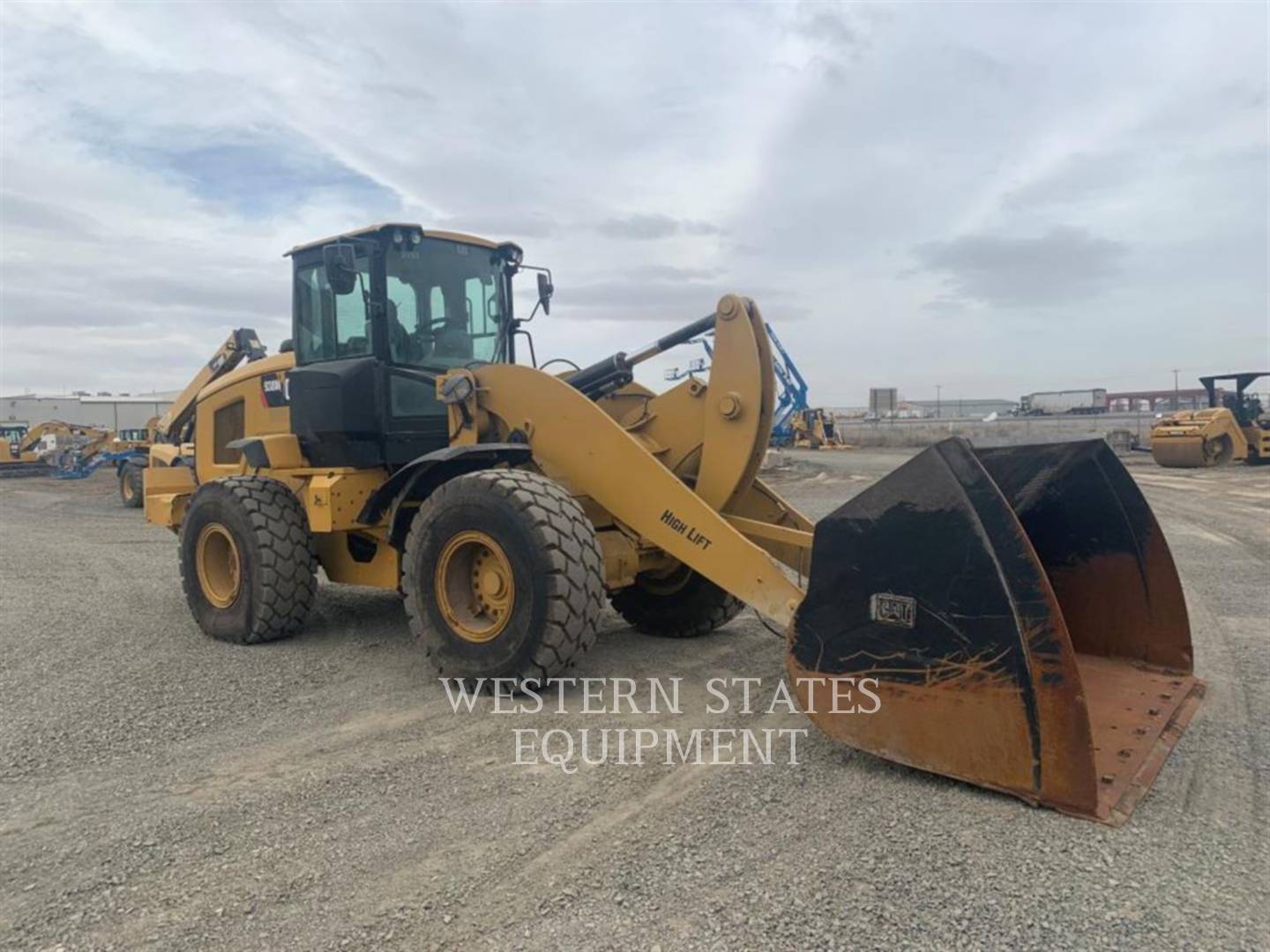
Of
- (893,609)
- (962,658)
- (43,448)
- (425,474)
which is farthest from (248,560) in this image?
(43,448)

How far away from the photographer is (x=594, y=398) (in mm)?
6051

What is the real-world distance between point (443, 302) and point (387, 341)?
513 mm

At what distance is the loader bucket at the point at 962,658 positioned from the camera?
315cm

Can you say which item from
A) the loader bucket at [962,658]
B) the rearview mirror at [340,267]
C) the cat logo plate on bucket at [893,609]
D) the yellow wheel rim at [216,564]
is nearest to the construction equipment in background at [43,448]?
the yellow wheel rim at [216,564]

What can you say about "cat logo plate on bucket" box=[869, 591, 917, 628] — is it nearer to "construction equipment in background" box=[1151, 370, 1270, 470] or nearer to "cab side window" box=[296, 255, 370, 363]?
"cab side window" box=[296, 255, 370, 363]

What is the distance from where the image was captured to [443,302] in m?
6.33

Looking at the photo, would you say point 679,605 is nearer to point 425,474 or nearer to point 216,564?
point 425,474

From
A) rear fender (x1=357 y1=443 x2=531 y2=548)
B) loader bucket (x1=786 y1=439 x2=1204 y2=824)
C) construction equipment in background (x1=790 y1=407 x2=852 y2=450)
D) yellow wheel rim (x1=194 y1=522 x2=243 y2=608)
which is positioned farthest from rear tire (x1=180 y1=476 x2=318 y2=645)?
construction equipment in background (x1=790 y1=407 x2=852 y2=450)

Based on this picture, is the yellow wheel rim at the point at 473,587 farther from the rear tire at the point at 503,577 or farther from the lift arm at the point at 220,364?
the lift arm at the point at 220,364

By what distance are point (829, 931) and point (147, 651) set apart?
513 centimetres

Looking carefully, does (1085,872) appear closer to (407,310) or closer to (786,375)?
(407,310)

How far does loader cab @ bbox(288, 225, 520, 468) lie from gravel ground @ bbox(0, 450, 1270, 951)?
1.64 meters

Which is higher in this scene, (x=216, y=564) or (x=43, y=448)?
(x=43, y=448)

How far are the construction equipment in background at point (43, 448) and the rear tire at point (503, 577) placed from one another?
90.5ft
